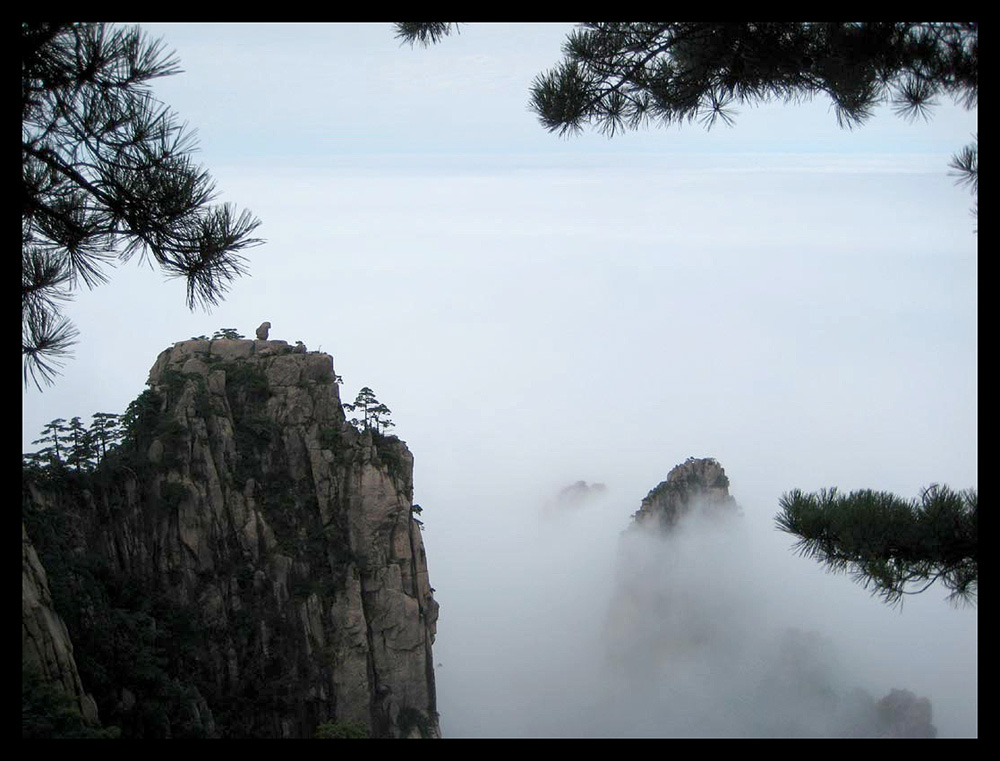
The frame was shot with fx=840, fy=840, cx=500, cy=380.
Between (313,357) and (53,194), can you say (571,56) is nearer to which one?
(53,194)

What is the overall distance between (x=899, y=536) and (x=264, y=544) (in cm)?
996

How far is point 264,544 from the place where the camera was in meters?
12.0

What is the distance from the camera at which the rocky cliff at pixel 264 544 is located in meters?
10.4

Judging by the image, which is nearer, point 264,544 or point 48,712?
point 48,712

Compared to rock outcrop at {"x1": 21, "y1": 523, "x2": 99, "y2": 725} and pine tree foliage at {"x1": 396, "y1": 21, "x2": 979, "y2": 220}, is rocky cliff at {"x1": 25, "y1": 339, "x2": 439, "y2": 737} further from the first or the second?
pine tree foliage at {"x1": 396, "y1": 21, "x2": 979, "y2": 220}

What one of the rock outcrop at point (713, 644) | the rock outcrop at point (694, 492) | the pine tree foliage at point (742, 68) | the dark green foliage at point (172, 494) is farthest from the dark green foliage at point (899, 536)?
the rock outcrop at point (694, 492)

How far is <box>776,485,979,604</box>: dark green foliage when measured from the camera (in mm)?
3504

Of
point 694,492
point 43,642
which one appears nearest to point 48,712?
point 43,642

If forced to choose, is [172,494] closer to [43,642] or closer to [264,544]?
[264,544]

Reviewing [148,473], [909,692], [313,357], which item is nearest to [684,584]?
[909,692]

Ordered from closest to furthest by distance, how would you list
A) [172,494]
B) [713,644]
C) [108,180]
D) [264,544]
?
1. [108,180]
2. [172,494]
3. [264,544]
4. [713,644]

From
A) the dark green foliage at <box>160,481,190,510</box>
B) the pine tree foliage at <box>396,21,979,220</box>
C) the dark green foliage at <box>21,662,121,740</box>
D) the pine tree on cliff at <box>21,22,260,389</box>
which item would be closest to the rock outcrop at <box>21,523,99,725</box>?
the dark green foliage at <box>21,662,121,740</box>

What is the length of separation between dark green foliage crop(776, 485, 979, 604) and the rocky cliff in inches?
283
